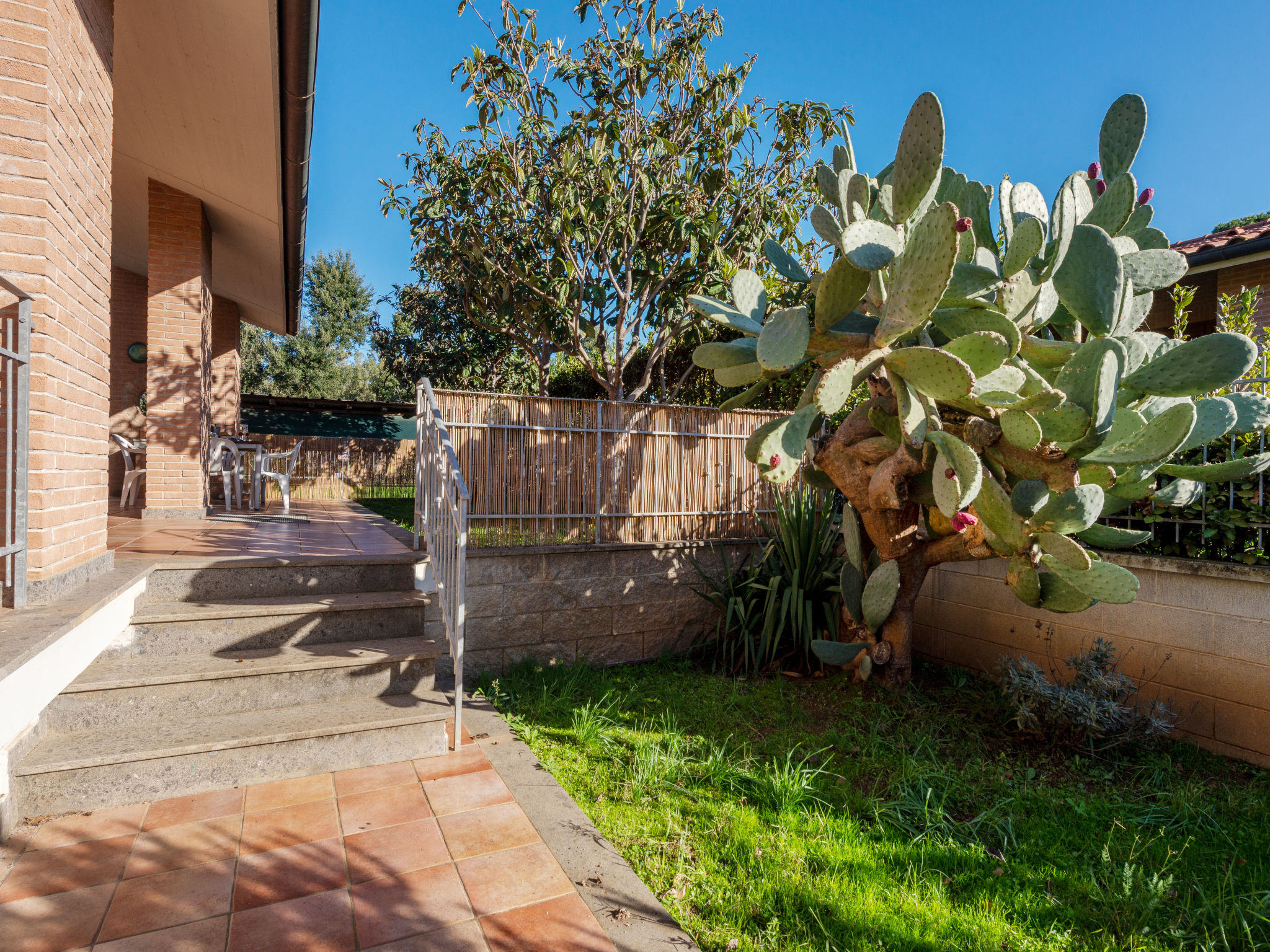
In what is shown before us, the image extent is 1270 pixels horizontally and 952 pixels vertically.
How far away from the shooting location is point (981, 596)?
4.34 meters

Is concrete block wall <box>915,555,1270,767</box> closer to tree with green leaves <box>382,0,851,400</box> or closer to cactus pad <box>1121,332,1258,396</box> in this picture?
cactus pad <box>1121,332,1258,396</box>

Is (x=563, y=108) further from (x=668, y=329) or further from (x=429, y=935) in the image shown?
(x=429, y=935)

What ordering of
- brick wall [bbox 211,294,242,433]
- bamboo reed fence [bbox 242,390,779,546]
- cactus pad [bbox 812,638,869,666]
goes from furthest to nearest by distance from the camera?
brick wall [bbox 211,294,242,433] < bamboo reed fence [bbox 242,390,779,546] < cactus pad [bbox 812,638,869,666]

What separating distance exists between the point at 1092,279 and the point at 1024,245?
29cm

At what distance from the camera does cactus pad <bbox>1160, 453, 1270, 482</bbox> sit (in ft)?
9.21

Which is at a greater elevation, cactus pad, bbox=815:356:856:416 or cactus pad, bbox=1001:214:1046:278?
cactus pad, bbox=1001:214:1046:278

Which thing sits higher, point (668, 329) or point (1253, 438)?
point (668, 329)

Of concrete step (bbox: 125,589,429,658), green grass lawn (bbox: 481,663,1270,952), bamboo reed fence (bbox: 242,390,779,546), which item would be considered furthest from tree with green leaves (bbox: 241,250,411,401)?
green grass lawn (bbox: 481,663,1270,952)

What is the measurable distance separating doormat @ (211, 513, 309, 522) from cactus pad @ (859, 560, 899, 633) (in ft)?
17.9

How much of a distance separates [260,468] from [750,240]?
19.5ft

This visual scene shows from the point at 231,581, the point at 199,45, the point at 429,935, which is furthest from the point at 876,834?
the point at 199,45

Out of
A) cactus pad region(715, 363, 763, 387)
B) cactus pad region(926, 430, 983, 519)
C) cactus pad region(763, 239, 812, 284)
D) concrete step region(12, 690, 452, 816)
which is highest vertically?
cactus pad region(763, 239, 812, 284)

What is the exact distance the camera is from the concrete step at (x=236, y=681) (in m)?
2.63

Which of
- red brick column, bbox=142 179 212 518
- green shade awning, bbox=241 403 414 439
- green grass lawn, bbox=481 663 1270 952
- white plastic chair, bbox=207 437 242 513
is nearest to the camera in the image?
green grass lawn, bbox=481 663 1270 952
